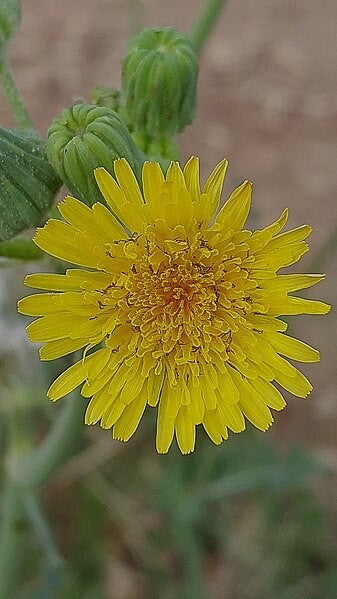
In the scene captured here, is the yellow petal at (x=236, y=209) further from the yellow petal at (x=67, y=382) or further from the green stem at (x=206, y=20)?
the green stem at (x=206, y=20)

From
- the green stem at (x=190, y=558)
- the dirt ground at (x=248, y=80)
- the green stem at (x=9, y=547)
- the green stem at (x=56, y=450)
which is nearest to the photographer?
the green stem at (x=56, y=450)

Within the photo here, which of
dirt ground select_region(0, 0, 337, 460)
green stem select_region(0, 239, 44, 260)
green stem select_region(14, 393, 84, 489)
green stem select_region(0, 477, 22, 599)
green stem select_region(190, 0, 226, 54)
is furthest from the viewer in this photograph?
dirt ground select_region(0, 0, 337, 460)

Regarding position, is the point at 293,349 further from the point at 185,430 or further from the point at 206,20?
the point at 206,20

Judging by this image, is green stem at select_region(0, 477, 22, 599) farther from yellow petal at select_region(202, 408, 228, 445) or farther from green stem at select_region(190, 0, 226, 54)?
A: green stem at select_region(190, 0, 226, 54)

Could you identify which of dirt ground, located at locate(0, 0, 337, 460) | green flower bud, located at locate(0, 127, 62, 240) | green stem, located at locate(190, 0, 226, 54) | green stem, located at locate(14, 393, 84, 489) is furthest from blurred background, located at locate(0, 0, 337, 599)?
green flower bud, located at locate(0, 127, 62, 240)

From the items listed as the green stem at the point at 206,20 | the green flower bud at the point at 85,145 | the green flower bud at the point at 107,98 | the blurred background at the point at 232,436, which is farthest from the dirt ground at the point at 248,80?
the green flower bud at the point at 85,145

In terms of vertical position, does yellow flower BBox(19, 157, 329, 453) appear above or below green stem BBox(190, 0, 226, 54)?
below
